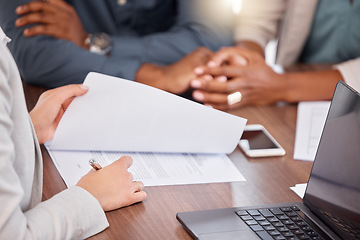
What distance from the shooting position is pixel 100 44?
4.91 feet

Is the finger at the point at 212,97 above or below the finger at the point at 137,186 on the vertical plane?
below

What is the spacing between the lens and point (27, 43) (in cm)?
134

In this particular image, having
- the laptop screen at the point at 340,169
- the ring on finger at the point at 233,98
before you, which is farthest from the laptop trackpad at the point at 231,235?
the ring on finger at the point at 233,98

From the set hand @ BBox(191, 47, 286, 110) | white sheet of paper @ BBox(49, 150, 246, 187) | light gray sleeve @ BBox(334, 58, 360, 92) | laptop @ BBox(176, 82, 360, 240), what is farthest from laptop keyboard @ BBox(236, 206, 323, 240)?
light gray sleeve @ BBox(334, 58, 360, 92)

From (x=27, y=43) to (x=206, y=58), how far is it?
0.47 m

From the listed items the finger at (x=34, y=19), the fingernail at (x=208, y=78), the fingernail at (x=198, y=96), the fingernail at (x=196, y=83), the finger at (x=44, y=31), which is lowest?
the fingernail at (x=198, y=96)

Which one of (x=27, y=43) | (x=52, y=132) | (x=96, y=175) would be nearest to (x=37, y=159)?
(x=96, y=175)

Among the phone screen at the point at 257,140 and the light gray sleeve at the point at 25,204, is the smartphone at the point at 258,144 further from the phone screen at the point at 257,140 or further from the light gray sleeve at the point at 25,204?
the light gray sleeve at the point at 25,204

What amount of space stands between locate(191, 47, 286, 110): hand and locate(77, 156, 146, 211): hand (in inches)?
18.7

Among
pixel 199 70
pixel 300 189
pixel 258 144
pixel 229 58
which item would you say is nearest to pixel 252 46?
pixel 229 58

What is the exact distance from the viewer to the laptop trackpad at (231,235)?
0.80 metres

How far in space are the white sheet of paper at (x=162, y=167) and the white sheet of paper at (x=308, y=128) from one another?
18cm

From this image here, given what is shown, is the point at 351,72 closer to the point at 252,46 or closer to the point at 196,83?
the point at 252,46

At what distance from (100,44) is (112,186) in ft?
2.36
